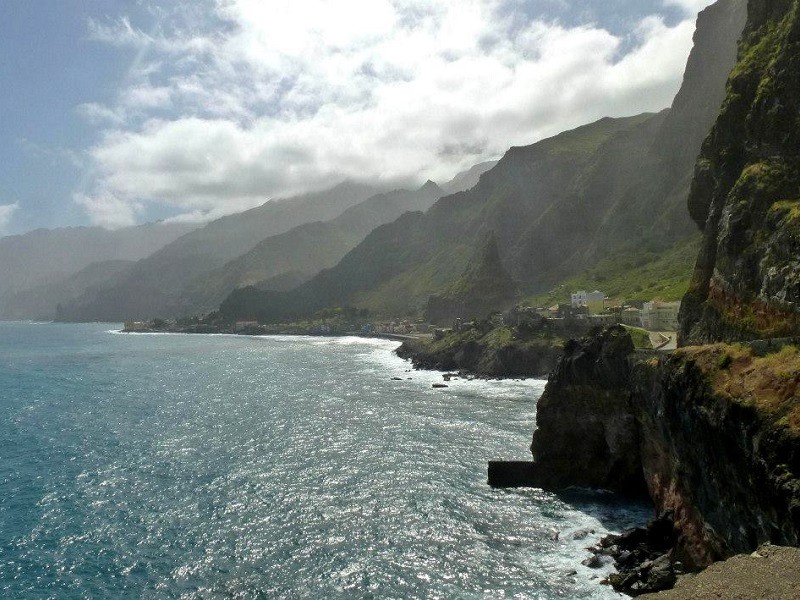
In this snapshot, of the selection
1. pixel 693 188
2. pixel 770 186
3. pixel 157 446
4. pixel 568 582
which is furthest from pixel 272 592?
pixel 693 188

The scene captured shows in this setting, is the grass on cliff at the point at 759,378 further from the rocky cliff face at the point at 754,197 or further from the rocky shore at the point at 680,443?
the rocky cliff face at the point at 754,197

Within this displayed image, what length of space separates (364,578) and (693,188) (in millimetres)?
62895

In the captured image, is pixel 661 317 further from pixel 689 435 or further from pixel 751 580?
pixel 751 580

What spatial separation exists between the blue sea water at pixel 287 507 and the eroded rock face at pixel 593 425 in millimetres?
3516

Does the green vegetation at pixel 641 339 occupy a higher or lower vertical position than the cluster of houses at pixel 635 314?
lower

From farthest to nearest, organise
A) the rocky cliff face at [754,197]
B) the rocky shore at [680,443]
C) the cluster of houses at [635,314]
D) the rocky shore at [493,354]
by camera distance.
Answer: the rocky shore at [493,354], the cluster of houses at [635,314], the rocky cliff face at [754,197], the rocky shore at [680,443]

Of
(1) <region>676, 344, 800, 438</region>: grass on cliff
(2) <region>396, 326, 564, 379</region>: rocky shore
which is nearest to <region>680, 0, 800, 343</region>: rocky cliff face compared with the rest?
(1) <region>676, 344, 800, 438</region>: grass on cliff

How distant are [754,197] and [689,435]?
1154 inches

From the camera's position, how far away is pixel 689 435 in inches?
1446

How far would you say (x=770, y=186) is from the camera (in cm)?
5266

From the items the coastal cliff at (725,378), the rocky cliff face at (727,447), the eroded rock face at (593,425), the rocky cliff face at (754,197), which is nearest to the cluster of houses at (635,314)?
the rocky cliff face at (754,197)

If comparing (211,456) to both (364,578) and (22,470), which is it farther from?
(364,578)

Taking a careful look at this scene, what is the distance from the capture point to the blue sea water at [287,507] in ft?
131

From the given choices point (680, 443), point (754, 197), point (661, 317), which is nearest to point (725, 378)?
point (680, 443)
